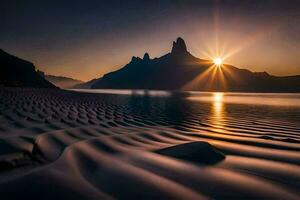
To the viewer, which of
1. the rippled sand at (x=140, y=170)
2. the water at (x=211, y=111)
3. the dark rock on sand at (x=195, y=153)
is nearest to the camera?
the rippled sand at (x=140, y=170)

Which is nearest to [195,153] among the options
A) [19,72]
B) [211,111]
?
[211,111]

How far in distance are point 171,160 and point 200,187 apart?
0.69 m

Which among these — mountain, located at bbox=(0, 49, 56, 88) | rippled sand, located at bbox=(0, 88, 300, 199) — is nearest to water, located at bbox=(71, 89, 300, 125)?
rippled sand, located at bbox=(0, 88, 300, 199)

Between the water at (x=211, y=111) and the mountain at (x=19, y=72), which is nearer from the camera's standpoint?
the water at (x=211, y=111)

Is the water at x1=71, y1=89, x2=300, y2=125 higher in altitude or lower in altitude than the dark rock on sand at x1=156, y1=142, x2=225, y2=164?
lower

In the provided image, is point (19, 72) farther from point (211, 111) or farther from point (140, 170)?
point (140, 170)

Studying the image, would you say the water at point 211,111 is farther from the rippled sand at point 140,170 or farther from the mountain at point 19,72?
the mountain at point 19,72

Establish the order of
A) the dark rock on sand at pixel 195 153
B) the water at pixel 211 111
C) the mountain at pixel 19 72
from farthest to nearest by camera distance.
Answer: the mountain at pixel 19 72 → the water at pixel 211 111 → the dark rock on sand at pixel 195 153

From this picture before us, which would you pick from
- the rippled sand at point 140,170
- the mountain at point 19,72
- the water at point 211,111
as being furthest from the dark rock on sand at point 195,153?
the mountain at point 19,72

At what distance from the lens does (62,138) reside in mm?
3256

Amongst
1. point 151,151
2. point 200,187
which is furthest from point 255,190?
point 151,151

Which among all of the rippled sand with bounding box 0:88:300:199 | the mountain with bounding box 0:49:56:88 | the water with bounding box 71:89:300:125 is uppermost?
the mountain with bounding box 0:49:56:88

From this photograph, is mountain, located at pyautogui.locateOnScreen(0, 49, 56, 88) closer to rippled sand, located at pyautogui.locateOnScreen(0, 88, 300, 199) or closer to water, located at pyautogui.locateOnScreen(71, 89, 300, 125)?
water, located at pyautogui.locateOnScreen(71, 89, 300, 125)

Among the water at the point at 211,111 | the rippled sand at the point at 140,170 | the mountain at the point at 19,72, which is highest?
the mountain at the point at 19,72
